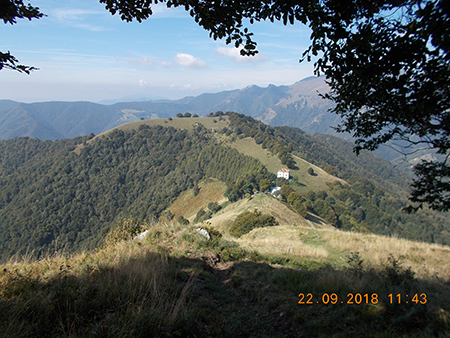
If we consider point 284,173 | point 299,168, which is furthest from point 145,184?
point 299,168

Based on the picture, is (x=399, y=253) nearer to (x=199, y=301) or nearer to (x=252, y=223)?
(x=199, y=301)

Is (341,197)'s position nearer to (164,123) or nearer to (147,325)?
(147,325)

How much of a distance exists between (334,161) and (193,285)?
175697 millimetres

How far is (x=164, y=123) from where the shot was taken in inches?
5630

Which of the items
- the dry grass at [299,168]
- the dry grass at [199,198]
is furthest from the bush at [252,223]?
the dry grass at [199,198]

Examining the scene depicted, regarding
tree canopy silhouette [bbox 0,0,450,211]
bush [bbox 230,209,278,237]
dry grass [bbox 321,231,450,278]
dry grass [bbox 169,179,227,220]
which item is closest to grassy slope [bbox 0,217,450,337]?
dry grass [bbox 321,231,450,278]

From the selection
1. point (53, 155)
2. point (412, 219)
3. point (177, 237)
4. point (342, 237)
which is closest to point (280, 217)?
point (342, 237)

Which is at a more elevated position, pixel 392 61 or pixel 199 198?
pixel 392 61

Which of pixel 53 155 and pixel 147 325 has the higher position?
pixel 147 325

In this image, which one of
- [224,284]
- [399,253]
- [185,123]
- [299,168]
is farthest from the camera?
[185,123]

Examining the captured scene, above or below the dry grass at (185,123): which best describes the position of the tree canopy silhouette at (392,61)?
above

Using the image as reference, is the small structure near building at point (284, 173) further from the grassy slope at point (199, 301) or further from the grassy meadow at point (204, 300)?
the grassy meadow at point (204, 300)

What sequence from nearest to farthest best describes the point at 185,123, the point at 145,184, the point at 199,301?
the point at 199,301 < the point at 145,184 < the point at 185,123
